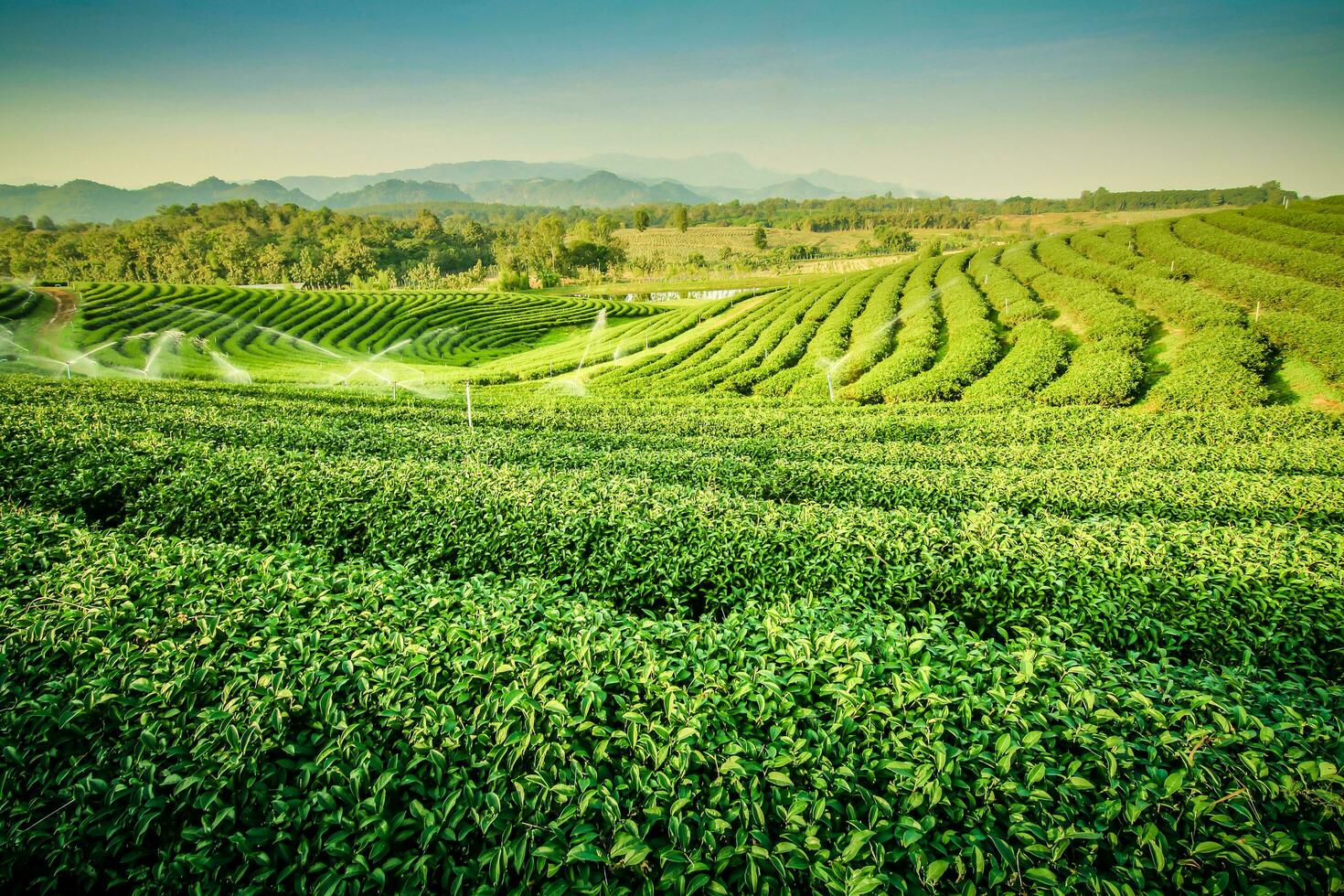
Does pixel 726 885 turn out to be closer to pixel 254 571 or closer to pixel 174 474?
pixel 254 571

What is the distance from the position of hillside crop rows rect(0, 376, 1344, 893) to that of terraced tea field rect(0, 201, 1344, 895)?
1.0 inches

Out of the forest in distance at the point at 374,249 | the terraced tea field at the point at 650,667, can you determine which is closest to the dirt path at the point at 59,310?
the forest in distance at the point at 374,249

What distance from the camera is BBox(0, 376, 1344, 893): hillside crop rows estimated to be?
89.1 inches

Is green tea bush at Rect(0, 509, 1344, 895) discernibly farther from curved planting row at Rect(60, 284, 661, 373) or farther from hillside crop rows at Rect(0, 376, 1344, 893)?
curved planting row at Rect(60, 284, 661, 373)

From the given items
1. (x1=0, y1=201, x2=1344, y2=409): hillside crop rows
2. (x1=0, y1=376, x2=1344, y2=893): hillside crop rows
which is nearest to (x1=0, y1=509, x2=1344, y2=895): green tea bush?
(x1=0, y1=376, x2=1344, y2=893): hillside crop rows

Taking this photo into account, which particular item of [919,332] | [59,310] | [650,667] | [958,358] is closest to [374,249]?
[59,310]

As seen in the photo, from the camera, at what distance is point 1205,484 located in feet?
29.2

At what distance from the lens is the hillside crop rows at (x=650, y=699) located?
226 cm

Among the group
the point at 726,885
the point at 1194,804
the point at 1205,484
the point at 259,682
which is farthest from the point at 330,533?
the point at 1205,484

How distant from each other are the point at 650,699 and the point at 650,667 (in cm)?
16

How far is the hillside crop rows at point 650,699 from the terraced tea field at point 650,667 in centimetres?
2

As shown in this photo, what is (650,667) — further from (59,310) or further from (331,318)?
(59,310)

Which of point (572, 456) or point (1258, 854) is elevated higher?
point (1258, 854)

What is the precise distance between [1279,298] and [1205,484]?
28282 mm
